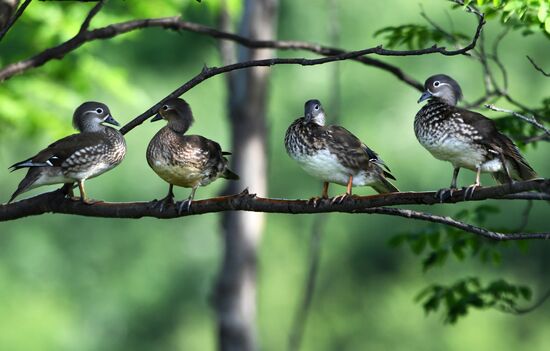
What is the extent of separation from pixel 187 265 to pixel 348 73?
12.1 ft

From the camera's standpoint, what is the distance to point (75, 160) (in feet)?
17.1

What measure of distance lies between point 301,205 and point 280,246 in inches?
442

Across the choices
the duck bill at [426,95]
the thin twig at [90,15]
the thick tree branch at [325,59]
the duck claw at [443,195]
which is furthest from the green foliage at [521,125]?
the thin twig at [90,15]

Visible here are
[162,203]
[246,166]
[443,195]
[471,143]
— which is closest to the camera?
[443,195]

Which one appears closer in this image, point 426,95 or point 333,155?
point 333,155

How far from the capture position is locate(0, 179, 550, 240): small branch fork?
13.2ft

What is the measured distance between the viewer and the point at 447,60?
1384 centimetres

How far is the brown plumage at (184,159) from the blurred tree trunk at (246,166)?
4.15 meters

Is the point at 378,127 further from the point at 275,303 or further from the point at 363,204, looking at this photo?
the point at 363,204

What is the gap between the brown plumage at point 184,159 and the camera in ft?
16.8

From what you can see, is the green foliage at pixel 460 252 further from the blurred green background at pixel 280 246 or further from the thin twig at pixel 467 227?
the blurred green background at pixel 280 246

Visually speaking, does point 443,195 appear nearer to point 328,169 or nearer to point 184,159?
point 328,169

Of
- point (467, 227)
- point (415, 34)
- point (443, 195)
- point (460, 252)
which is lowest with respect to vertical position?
point (467, 227)

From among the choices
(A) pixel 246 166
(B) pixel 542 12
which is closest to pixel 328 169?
(B) pixel 542 12
